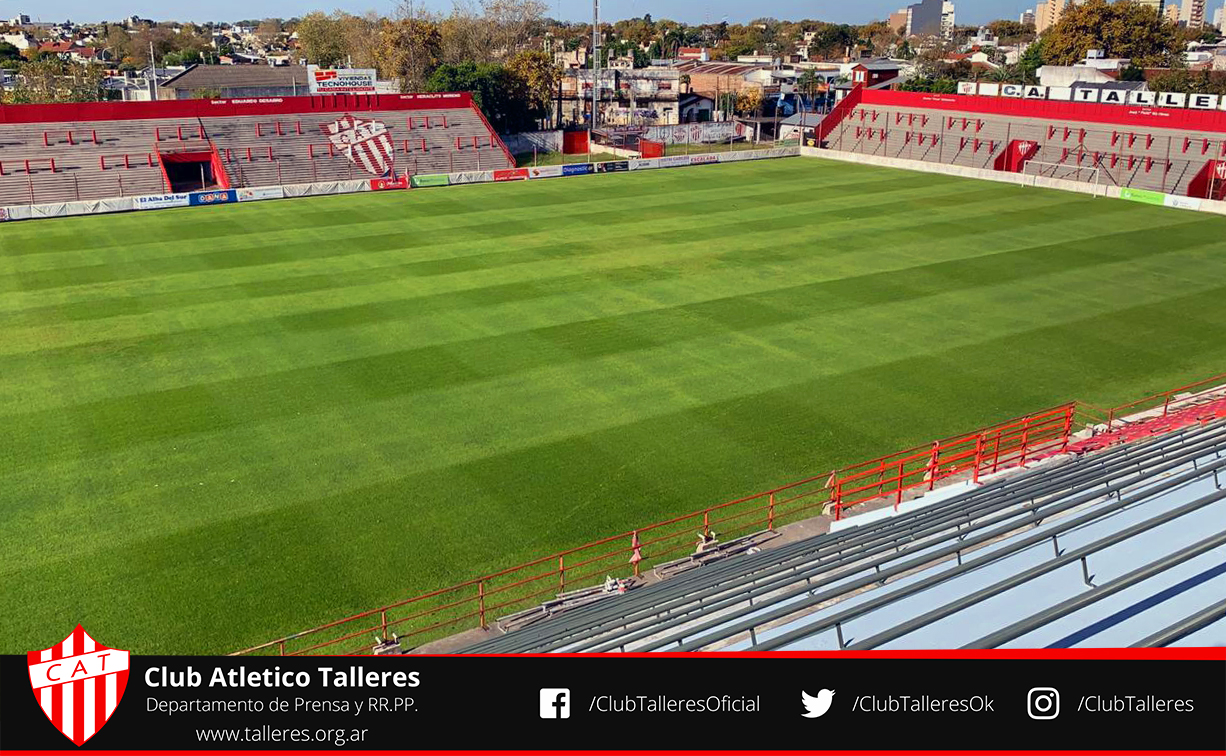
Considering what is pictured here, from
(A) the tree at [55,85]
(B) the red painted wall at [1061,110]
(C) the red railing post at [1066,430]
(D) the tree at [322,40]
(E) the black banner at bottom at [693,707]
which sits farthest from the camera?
(D) the tree at [322,40]

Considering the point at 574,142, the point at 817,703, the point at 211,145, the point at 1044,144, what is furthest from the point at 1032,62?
the point at 817,703

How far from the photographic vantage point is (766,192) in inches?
2258

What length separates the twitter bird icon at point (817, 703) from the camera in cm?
805

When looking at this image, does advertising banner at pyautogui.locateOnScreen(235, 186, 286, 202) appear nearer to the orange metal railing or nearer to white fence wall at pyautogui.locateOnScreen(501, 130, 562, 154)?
white fence wall at pyautogui.locateOnScreen(501, 130, 562, 154)

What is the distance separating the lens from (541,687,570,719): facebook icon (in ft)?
26.6

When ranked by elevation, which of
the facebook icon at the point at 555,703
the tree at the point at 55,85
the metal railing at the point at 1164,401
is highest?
the tree at the point at 55,85

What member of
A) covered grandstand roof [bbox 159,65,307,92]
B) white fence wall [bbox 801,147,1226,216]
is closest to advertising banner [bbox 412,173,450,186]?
white fence wall [bbox 801,147,1226,216]

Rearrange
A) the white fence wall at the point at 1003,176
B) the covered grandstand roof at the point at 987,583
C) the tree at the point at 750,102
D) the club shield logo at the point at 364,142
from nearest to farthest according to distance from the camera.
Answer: the covered grandstand roof at the point at 987,583, the white fence wall at the point at 1003,176, the club shield logo at the point at 364,142, the tree at the point at 750,102

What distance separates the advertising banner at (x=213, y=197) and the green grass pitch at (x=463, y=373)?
185 inches

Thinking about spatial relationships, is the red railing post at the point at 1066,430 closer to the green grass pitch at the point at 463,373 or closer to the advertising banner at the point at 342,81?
the green grass pitch at the point at 463,373

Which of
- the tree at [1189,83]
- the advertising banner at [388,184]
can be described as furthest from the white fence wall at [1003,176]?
the tree at [1189,83]

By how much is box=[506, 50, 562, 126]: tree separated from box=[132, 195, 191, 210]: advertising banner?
33.6 meters

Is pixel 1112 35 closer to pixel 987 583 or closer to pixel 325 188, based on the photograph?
pixel 325 188

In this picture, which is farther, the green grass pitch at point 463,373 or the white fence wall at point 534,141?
the white fence wall at point 534,141
